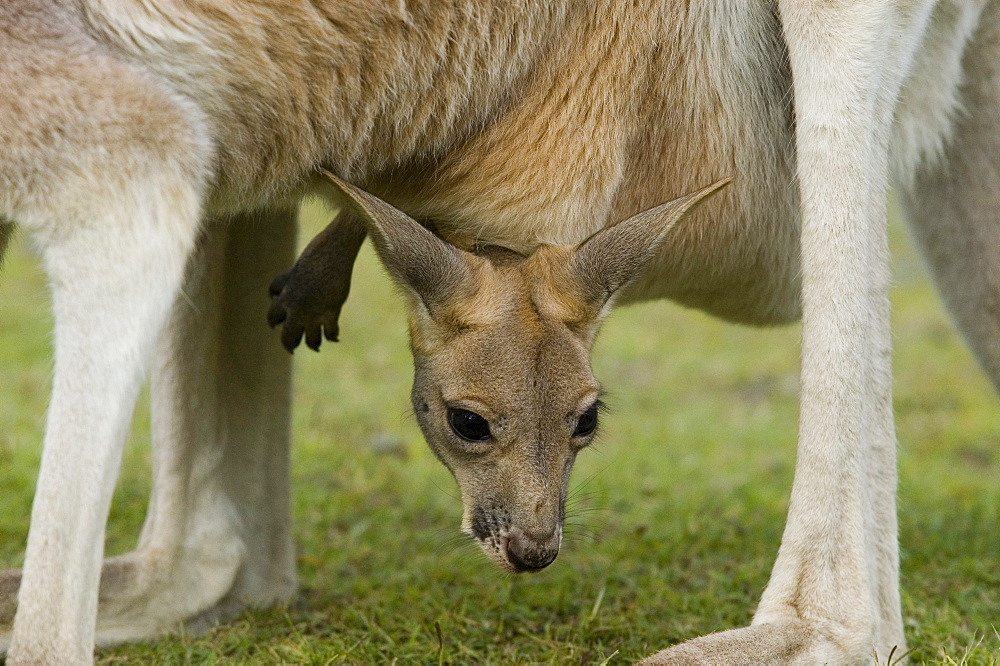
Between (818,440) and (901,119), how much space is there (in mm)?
754

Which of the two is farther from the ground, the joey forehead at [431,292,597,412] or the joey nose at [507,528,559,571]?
the joey forehead at [431,292,597,412]

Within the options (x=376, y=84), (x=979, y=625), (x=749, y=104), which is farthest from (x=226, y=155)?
(x=979, y=625)

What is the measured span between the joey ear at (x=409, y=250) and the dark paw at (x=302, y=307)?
0.30 meters

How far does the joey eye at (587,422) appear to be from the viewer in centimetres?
238

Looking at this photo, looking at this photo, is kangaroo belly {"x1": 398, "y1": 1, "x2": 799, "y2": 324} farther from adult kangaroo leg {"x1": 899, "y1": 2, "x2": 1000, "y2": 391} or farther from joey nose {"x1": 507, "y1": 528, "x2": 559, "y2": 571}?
joey nose {"x1": 507, "y1": 528, "x2": 559, "y2": 571}

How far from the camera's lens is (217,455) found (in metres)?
2.82

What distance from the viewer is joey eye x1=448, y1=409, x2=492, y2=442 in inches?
91.0

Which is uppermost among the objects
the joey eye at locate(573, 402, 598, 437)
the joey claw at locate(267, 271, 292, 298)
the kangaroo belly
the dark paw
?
the kangaroo belly

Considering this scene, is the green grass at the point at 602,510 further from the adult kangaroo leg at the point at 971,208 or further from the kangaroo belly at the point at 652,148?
the kangaroo belly at the point at 652,148

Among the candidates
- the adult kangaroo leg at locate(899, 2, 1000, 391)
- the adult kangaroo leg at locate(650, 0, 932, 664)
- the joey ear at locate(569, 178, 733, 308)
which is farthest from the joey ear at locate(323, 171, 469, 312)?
the adult kangaroo leg at locate(899, 2, 1000, 391)

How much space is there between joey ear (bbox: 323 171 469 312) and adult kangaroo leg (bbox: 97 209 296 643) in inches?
19.0

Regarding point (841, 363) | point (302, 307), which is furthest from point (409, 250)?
point (841, 363)

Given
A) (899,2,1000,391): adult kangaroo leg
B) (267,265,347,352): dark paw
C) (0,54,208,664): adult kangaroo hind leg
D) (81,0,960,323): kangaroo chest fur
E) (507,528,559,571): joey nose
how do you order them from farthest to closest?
1. (899,2,1000,391): adult kangaroo leg
2. (267,265,347,352): dark paw
3. (507,528,559,571): joey nose
4. (81,0,960,323): kangaroo chest fur
5. (0,54,208,664): adult kangaroo hind leg

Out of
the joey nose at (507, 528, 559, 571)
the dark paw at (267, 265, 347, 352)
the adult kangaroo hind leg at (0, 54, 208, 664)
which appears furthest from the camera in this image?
the dark paw at (267, 265, 347, 352)
